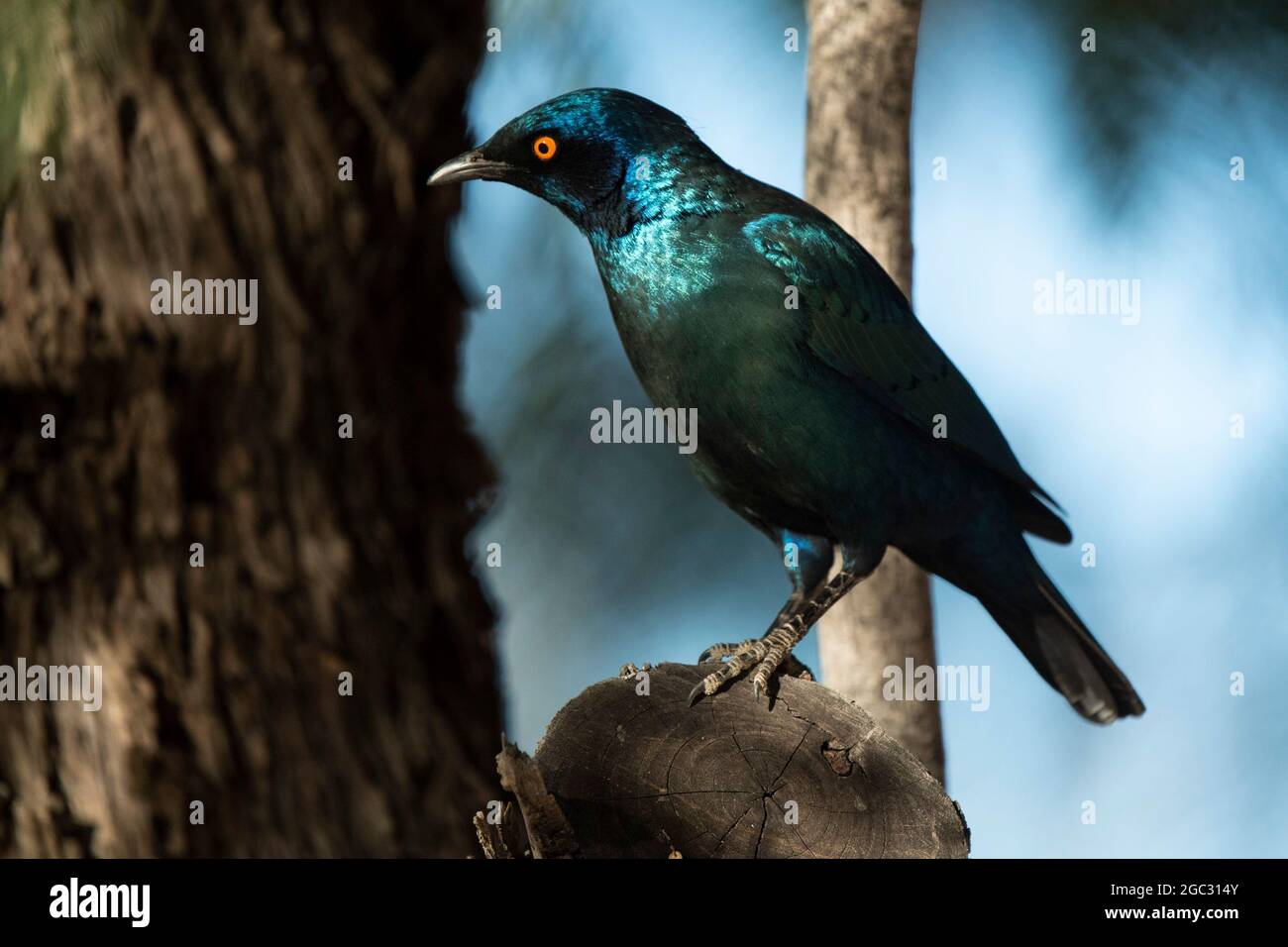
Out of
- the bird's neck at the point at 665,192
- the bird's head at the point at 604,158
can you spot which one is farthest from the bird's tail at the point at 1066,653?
the bird's head at the point at 604,158

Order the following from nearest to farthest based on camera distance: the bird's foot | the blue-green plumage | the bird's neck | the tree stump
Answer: the tree stump
the bird's foot
the blue-green plumage
the bird's neck

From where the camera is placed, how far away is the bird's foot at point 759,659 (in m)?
3.25

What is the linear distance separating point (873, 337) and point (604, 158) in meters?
0.92

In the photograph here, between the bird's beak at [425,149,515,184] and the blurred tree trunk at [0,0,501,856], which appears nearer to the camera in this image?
the bird's beak at [425,149,515,184]

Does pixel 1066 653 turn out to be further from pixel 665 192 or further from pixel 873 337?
pixel 665 192

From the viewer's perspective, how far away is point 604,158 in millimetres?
3764

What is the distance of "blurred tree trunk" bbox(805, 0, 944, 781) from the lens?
460 cm

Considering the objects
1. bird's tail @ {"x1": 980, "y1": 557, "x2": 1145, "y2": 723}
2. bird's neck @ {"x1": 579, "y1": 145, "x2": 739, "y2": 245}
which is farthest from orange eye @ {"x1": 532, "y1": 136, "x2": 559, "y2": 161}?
bird's tail @ {"x1": 980, "y1": 557, "x2": 1145, "y2": 723}

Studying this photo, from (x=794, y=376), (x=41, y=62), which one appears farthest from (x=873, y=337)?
(x=41, y=62)

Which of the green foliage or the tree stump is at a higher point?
the green foliage

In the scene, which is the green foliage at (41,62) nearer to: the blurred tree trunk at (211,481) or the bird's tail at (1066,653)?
the blurred tree trunk at (211,481)

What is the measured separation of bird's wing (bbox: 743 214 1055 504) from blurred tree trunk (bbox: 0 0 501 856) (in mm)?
2297

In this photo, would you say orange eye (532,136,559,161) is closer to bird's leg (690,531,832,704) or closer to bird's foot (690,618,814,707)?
bird's leg (690,531,832,704)

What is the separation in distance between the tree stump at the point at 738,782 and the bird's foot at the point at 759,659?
0.07m
